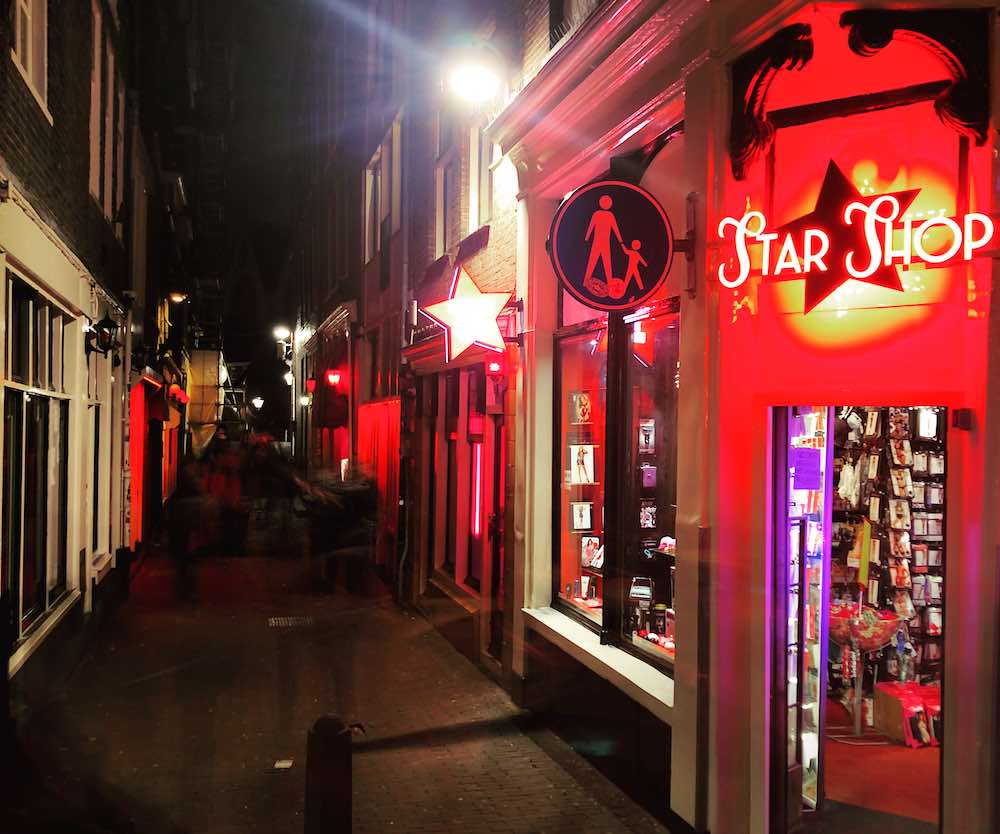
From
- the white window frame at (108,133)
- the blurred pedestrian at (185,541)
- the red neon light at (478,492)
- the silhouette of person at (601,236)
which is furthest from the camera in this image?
the blurred pedestrian at (185,541)

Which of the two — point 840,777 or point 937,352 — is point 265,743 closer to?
point 840,777

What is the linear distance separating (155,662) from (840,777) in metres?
6.63

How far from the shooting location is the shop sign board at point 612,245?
5297 millimetres

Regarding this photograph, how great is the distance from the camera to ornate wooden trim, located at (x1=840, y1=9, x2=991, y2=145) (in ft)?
11.8

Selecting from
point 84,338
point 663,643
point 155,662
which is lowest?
point 155,662

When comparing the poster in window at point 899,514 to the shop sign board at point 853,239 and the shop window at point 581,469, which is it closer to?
the shop sign board at point 853,239

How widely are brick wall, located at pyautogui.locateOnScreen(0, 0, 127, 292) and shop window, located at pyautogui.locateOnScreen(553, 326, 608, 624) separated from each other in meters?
4.48

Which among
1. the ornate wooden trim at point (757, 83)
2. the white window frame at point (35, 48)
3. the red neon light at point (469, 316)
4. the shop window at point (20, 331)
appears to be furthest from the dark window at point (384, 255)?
the ornate wooden trim at point (757, 83)

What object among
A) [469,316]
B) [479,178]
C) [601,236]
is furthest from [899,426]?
[479,178]

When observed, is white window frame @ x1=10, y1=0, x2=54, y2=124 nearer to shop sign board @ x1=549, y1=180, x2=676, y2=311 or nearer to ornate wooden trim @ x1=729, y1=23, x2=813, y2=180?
shop sign board @ x1=549, y1=180, x2=676, y2=311

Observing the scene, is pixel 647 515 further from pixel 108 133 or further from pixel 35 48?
pixel 108 133

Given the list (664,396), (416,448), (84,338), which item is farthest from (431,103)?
(664,396)

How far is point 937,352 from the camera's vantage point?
12.4 ft

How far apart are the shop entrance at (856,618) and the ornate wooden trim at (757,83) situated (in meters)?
1.42
